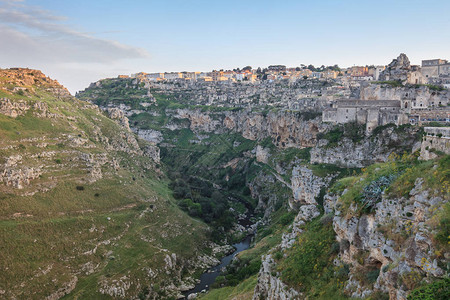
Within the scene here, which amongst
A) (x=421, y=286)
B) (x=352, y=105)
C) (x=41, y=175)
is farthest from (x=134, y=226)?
(x=421, y=286)

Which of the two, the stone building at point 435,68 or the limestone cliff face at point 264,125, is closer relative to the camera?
the limestone cliff face at point 264,125

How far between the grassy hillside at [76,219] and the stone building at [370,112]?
36.7m

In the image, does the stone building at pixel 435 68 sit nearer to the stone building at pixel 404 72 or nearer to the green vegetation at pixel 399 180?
the stone building at pixel 404 72

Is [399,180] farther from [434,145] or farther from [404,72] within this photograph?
[404,72]

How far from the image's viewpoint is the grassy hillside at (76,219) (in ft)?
159

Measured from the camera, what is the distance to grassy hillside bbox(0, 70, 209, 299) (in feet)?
159

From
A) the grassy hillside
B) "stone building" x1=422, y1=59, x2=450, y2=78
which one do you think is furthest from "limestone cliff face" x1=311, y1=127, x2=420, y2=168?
"stone building" x1=422, y1=59, x2=450, y2=78

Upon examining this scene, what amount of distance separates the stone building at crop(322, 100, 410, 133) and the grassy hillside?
36744 millimetres

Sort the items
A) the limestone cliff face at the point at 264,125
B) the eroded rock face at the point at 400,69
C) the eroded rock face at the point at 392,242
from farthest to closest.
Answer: the limestone cliff face at the point at 264,125, the eroded rock face at the point at 400,69, the eroded rock face at the point at 392,242

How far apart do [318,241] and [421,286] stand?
43.1ft

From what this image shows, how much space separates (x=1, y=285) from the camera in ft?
143

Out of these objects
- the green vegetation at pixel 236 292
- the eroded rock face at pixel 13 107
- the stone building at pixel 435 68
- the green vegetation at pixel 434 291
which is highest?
the stone building at pixel 435 68

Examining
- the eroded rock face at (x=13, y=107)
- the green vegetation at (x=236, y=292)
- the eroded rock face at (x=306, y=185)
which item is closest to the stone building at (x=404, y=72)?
the eroded rock face at (x=306, y=185)

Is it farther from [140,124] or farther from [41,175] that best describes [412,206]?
[140,124]
